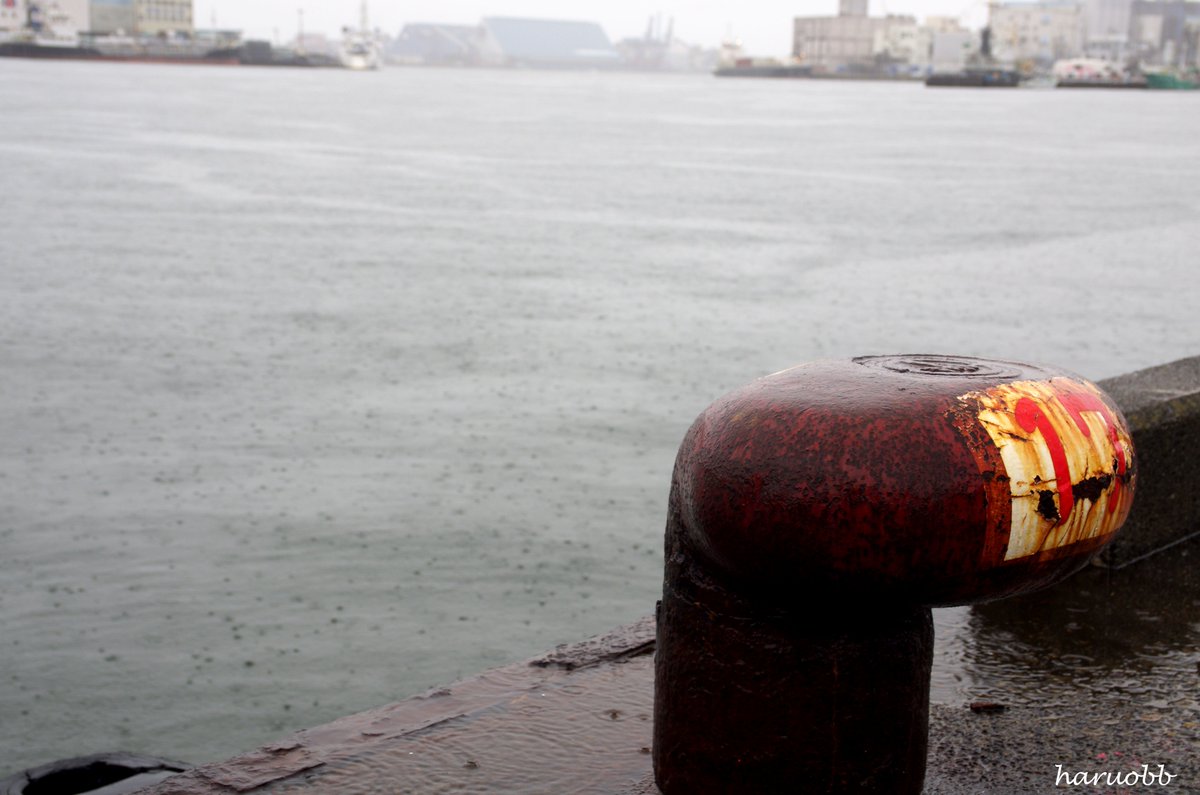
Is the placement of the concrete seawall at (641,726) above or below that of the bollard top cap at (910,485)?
below

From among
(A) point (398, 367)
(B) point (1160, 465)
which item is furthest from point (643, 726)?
(A) point (398, 367)

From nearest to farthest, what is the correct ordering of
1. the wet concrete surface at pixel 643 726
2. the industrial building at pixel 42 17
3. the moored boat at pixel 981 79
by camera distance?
the wet concrete surface at pixel 643 726 < the moored boat at pixel 981 79 < the industrial building at pixel 42 17

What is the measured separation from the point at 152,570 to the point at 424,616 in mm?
1528

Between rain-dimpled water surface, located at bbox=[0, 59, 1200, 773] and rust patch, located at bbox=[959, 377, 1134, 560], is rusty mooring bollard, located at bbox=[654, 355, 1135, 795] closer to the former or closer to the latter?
rust patch, located at bbox=[959, 377, 1134, 560]

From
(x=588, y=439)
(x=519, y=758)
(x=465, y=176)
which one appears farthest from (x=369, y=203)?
(x=519, y=758)

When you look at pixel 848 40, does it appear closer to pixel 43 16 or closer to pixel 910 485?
pixel 43 16

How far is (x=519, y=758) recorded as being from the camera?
8.89ft

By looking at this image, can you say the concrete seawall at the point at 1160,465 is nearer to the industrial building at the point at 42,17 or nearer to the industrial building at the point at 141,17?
the industrial building at the point at 42,17

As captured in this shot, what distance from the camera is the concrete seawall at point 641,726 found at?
2.63 m

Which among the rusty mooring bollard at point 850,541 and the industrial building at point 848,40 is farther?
the industrial building at point 848,40

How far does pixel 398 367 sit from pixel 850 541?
29.9 feet

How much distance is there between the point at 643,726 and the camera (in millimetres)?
2863

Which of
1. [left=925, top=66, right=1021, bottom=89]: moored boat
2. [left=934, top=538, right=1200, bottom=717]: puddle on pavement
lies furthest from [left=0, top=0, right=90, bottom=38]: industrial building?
[left=934, top=538, right=1200, bottom=717]: puddle on pavement

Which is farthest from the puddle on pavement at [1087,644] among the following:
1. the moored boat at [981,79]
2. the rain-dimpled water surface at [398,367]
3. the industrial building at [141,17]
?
the industrial building at [141,17]
